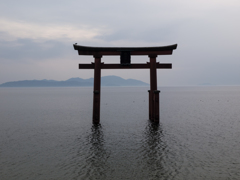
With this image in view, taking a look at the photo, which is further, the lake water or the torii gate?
the torii gate

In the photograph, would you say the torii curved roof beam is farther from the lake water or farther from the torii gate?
the lake water

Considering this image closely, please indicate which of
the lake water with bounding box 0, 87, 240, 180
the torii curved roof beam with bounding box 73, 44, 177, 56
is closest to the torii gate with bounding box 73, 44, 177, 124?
the torii curved roof beam with bounding box 73, 44, 177, 56

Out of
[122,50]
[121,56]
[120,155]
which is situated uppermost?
[122,50]

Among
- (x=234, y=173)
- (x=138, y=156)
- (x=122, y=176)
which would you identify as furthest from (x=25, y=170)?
(x=234, y=173)

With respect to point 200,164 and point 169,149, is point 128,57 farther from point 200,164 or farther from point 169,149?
point 200,164

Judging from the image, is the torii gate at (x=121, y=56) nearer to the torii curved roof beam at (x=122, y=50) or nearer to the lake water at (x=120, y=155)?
the torii curved roof beam at (x=122, y=50)

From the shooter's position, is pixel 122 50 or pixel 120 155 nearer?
pixel 120 155

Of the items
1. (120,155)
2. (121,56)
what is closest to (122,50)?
(121,56)

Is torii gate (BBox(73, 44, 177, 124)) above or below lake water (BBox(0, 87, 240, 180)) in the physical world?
above

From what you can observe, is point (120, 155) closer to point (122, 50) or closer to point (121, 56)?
point (121, 56)

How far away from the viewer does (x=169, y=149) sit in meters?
12.4

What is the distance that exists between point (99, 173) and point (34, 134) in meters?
9.56

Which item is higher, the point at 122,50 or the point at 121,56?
the point at 122,50

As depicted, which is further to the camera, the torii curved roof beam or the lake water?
the torii curved roof beam
